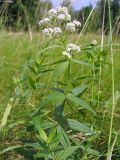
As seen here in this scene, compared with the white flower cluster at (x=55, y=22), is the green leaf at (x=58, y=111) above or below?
below

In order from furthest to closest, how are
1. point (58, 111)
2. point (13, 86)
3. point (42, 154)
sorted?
point (13, 86)
point (58, 111)
point (42, 154)

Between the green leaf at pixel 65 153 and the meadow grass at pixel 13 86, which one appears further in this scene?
the meadow grass at pixel 13 86

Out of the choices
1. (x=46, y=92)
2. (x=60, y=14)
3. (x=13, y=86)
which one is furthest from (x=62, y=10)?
(x=13, y=86)

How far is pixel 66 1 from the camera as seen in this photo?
2.60 meters

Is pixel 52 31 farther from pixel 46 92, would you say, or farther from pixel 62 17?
pixel 46 92

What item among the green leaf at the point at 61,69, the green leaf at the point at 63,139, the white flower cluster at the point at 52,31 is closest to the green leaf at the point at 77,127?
the green leaf at the point at 63,139

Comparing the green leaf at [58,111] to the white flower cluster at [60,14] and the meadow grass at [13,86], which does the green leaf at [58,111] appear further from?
the white flower cluster at [60,14]

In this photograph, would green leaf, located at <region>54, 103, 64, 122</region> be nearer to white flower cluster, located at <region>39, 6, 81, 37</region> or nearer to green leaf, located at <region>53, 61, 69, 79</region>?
green leaf, located at <region>53, 61, 69, 79</region>

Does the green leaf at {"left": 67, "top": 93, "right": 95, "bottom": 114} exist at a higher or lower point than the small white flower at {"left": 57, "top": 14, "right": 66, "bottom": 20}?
lower

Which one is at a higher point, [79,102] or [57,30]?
[57,30]

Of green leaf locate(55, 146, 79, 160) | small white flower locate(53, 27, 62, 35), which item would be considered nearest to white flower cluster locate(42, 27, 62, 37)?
small white flower locate(53, 27, 62, 35)

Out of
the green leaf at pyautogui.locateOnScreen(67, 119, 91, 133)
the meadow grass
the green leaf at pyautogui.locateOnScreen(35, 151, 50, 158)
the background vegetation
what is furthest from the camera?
the meadow grass

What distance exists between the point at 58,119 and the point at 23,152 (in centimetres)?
17

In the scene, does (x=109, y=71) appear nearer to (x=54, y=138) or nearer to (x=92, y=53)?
(x=92, y=53)
